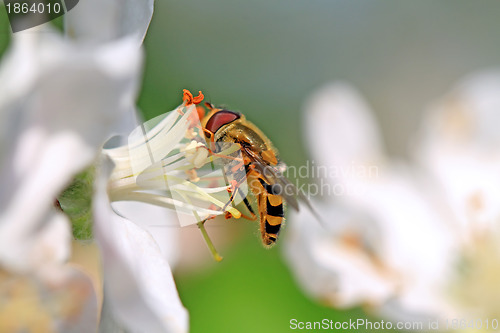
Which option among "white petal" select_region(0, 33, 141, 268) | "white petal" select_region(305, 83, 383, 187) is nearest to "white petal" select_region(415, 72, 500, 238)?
"white petal" select_region(305, 83, 383, 187)

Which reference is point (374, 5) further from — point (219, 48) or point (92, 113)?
point (92, 113)

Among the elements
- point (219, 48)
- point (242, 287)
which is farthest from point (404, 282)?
point (219, 48)

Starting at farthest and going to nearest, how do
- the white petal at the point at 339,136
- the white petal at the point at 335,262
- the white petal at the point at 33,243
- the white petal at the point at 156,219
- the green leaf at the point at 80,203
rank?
1. the white petal at the point at 339,136
2. the white petal at the point at 335,262
3. the white petal at the point at 156,219
4. the green leaf at the point at 80,203
5. the white petal at the point at 33,243

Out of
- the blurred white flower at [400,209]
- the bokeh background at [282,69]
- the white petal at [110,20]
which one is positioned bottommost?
the bokeh background at [282,69]

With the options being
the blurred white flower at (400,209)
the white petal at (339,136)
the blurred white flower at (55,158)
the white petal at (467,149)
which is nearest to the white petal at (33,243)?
the blurred white flower at (55,158)

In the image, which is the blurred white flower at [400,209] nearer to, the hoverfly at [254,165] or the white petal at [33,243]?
the hoverfly at [254,165]

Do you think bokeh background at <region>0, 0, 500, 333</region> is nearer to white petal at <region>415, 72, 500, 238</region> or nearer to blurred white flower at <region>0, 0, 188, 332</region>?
blurred white flower at <region>0, 0, 188, 332</region>

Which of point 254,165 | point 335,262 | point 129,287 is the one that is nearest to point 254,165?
point 254,165
